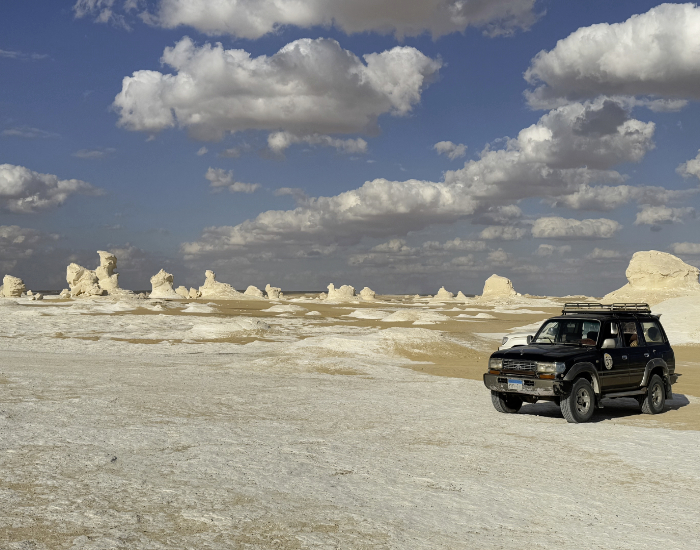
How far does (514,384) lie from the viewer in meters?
13.1

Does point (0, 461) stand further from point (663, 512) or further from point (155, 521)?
point (663, 512)

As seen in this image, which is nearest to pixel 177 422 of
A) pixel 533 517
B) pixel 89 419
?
pixel 89 419

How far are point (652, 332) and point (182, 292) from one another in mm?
122776

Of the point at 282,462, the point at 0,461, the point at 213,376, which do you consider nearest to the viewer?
the point at 0,461

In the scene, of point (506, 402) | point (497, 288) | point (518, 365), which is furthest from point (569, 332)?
point (497, 288)

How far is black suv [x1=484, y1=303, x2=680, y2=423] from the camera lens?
12.7m

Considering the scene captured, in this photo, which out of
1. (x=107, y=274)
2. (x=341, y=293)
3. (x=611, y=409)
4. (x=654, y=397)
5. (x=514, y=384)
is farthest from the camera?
(x=341, y=293)

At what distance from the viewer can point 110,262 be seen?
10394 centimetres

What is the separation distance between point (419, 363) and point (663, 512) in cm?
2048

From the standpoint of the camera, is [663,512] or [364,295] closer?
[663,512]

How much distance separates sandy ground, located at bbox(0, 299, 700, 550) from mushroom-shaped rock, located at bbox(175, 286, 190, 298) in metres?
111

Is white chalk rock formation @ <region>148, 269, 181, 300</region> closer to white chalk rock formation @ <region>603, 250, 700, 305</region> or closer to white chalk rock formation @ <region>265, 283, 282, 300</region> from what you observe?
white chalk rock formation @ <region>265, 283, 282, 300</region>

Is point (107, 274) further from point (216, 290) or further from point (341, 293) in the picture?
point (341, 293)

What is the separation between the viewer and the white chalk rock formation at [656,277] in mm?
71625
